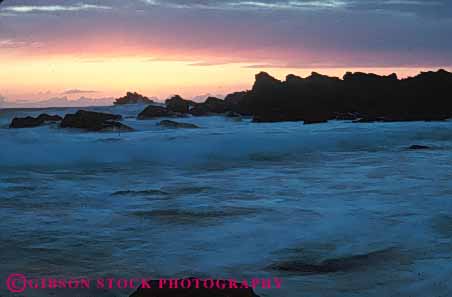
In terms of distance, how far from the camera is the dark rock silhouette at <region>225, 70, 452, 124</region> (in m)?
24.4

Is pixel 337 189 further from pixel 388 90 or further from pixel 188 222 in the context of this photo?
pixel 388 90

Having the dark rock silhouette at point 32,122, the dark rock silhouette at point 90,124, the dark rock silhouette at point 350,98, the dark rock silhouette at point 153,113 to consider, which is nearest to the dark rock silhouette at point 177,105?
the dark rock silhouette at point 153,113

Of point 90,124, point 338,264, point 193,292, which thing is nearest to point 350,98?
point 90,124

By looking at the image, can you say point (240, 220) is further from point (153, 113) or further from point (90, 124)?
point (153, 113)

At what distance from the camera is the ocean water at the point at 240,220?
390 centimetres

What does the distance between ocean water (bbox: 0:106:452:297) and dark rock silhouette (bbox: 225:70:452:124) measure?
39.4 feet

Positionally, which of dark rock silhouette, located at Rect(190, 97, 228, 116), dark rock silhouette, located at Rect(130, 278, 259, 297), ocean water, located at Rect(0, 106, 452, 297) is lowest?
ocean water, located at Rect(0, 106, 452, 297)

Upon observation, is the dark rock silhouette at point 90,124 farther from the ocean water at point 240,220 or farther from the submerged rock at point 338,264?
the submerged rock at point 338,264

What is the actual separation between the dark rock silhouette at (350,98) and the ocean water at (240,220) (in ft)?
39.4

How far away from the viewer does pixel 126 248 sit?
455 centimetres

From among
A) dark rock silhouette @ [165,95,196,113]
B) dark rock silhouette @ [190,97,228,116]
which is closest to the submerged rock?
dark rock silhouette @ [190,97,228,116]

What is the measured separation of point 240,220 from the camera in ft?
18.4

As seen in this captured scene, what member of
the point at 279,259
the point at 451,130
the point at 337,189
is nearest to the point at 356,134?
the point at 451,130

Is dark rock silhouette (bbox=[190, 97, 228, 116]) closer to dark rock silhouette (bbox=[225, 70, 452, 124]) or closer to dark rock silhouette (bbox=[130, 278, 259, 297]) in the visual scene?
dark rock silhouette (bbox=[225, 70, 452, 124])
